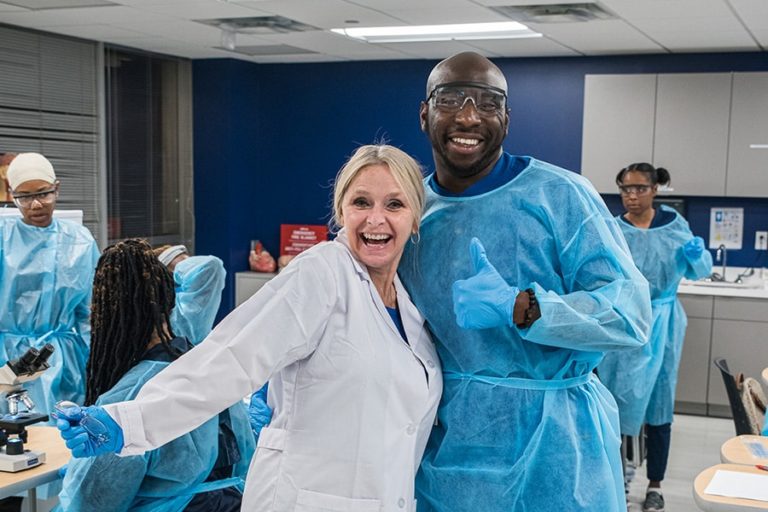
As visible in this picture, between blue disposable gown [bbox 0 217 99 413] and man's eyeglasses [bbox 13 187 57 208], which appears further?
man's eyeglasses [bbox 13 187 57 208]

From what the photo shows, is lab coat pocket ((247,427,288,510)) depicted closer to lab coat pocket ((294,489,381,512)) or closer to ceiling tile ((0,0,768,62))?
lab coat pocket ((294,489,381,512))

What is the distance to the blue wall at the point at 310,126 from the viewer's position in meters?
6.58

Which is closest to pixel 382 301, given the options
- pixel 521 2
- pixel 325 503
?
pixel 325 503

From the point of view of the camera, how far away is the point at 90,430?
1479 mm

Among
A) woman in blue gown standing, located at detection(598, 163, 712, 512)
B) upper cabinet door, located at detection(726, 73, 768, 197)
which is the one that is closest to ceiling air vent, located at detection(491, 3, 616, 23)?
woman in blue gown standing, located at detection(598, 163, 712, 512)

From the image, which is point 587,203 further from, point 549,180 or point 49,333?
point 49,333

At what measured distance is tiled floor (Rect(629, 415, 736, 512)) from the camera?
167 inches

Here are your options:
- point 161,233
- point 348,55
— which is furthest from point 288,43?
point 161,233

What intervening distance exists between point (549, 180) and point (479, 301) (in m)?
0.33

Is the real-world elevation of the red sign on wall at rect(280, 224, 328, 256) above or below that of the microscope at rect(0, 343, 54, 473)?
above

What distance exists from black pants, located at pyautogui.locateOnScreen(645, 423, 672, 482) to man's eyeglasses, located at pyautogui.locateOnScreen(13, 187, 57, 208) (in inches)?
111

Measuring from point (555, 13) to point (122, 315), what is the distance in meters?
3.36

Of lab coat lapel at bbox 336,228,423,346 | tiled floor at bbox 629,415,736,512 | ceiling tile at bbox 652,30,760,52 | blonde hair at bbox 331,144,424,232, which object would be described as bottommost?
tiled floor at bbox 629,415,736,512

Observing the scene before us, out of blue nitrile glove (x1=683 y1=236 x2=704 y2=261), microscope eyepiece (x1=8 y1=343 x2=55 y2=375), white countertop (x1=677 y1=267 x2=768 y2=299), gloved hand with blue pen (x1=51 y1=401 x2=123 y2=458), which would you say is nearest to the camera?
gloved hand with blue pen (x1=51 y1=401 x2=123 y2=458)
